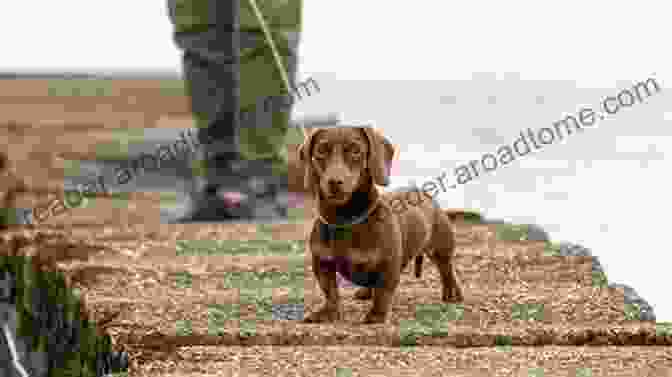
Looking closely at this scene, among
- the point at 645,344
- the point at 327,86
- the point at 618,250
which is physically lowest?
the point at 327,86

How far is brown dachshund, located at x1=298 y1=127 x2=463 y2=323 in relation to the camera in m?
1.64

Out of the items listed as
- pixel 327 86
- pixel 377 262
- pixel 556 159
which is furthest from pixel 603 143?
pixel 327 86

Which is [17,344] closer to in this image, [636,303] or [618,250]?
[636,303]

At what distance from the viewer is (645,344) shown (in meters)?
1.51

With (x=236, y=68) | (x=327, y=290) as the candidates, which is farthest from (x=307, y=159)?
(x=236, y=68)

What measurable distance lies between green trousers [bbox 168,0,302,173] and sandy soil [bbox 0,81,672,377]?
37 centimetres

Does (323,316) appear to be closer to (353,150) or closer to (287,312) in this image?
(287,312)

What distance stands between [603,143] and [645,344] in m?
4.28

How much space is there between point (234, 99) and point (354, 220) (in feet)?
4.49

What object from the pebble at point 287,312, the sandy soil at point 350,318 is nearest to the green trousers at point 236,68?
the sandy soil at point 350,318

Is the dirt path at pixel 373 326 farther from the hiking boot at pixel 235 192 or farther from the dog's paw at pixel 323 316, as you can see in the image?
the hiking boot at pixel 235 192

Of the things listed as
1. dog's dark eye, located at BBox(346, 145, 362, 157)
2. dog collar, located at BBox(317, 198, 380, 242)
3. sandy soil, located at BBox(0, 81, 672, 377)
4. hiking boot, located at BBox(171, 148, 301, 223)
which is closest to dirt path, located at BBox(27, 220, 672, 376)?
sandy soil, located at BBox(0, 81, 672, 377)

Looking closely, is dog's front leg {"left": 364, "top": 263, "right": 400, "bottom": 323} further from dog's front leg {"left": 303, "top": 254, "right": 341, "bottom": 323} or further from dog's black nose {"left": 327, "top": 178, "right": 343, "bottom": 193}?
dog's black nose {"left": 327, "top": 178, "right": 343, "bottom": 193}

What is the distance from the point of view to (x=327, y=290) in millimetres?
1717
